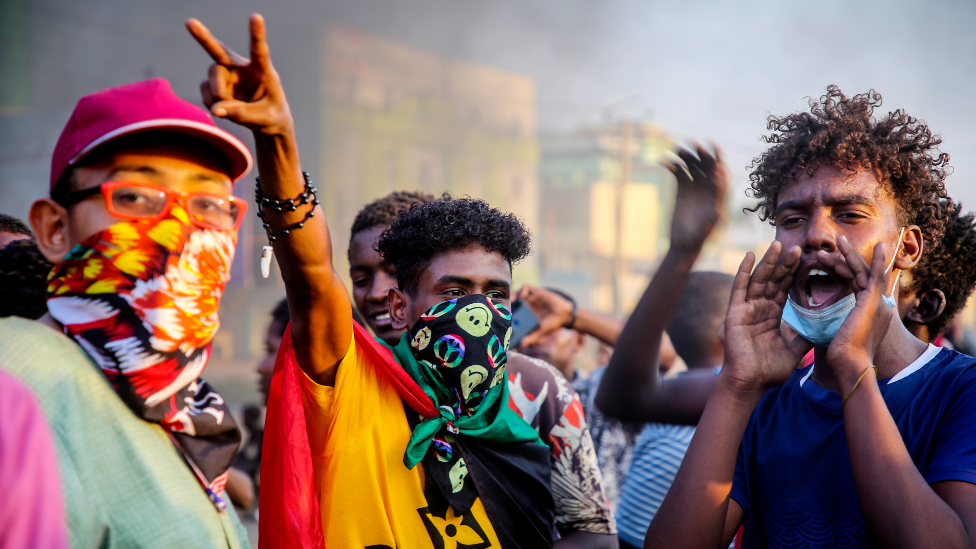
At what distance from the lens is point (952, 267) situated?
8.34 feet

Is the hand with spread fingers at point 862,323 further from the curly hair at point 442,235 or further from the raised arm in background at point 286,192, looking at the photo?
the raised arm in background at point 286,192

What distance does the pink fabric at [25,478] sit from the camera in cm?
90

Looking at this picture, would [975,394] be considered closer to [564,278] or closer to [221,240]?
[221,240]

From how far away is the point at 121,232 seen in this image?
173 centimetres

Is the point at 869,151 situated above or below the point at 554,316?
above

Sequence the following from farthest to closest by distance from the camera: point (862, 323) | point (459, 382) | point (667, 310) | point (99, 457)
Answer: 1. point (667, 310)
2. point (459, 382)
3. point (862, 323)
4. point (99, 457)

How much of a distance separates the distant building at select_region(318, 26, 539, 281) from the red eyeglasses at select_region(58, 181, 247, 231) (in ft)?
64.6

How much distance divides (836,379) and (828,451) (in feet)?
0.82

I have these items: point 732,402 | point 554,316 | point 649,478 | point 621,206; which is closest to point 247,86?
point 732,402

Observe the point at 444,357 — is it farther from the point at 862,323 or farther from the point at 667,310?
the point at 862,323

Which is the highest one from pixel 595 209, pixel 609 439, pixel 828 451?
pixel 828 451

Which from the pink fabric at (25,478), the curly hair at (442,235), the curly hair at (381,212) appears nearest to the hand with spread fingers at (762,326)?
the curly hair at (442,235)

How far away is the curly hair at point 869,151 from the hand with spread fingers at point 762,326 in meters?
0.35

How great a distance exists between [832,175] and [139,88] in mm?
2089
